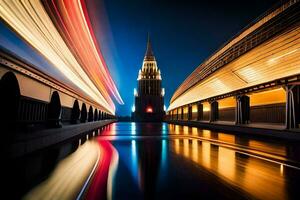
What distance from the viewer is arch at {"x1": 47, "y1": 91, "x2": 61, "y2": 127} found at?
1692 cm

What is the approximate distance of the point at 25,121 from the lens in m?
13.2

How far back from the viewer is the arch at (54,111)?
55.5ft

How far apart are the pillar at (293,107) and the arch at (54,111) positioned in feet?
54.7

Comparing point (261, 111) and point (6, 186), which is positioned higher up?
point (261, 111)

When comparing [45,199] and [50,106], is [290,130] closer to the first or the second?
[50,106]

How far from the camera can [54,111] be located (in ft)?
58.2

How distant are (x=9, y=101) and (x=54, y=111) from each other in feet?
21.0

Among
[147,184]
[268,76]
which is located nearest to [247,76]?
[268,76]

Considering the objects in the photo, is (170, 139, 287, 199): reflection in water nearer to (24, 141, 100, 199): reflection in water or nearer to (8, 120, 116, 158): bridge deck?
(24, 141, 100, 199): reflection in water

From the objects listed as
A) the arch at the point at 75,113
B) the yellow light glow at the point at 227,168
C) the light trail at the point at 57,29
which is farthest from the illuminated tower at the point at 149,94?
the yellow light glow at the point at 227,168

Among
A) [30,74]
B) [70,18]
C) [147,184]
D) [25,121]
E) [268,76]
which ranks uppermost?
[70,18]

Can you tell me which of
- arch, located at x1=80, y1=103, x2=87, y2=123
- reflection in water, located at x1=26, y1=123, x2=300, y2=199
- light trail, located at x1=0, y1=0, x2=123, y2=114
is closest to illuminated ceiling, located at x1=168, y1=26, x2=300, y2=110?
reflection in water, located at x1=26, y1=123, x2=300, y2=199

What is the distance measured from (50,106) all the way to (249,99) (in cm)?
2240

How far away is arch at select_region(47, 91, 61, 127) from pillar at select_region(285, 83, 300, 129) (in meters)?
16.7
